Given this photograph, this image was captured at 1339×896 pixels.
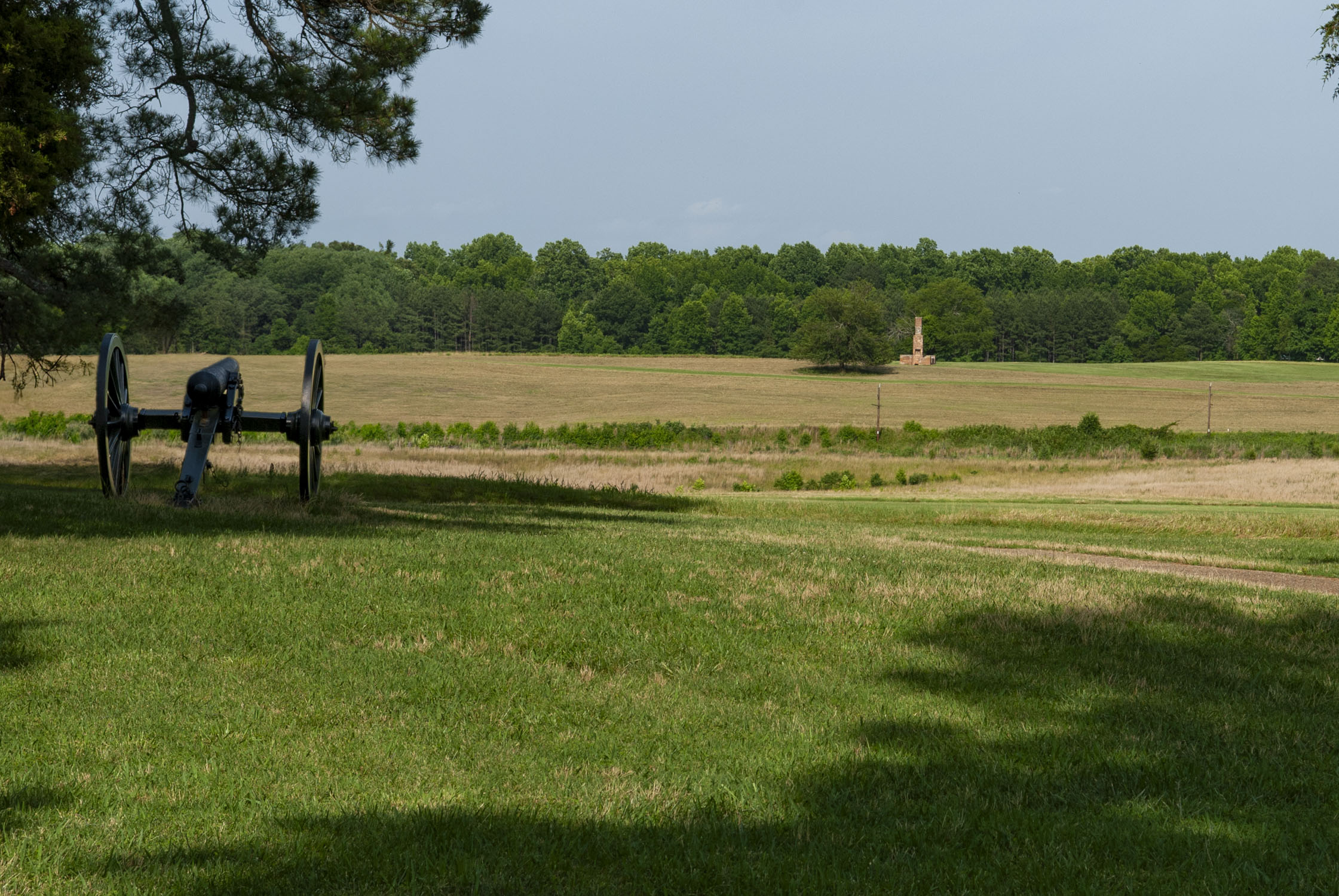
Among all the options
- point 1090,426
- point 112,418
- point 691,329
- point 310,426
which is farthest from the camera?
point 691,329

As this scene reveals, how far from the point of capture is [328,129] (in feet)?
57.7

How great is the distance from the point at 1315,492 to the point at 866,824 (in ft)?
93.4

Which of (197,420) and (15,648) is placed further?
(197,420)

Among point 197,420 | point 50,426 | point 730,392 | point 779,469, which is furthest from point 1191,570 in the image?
point 730,392

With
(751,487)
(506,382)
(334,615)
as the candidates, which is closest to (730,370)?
(506,382)

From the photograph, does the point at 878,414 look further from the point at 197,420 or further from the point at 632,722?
the point at 632,722

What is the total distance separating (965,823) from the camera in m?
4.79

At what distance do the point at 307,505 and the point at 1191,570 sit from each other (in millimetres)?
11069

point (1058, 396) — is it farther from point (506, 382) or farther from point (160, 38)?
point (160, 38)

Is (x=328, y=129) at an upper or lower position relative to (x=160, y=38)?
lower

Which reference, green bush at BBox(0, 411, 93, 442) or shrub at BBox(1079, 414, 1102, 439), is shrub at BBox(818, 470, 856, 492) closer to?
shrub at BBox(1079, 414, 1102, 439)

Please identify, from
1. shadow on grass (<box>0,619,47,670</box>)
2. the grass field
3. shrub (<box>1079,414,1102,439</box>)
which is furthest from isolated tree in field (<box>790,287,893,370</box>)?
shadow on grass (<box>0,619,47,670</box>)

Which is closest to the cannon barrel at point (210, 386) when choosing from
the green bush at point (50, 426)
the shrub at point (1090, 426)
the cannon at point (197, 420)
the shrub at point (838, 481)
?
the cannon at point (197, 420)

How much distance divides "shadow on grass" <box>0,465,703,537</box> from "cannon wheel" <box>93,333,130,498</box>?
31 centimetres
